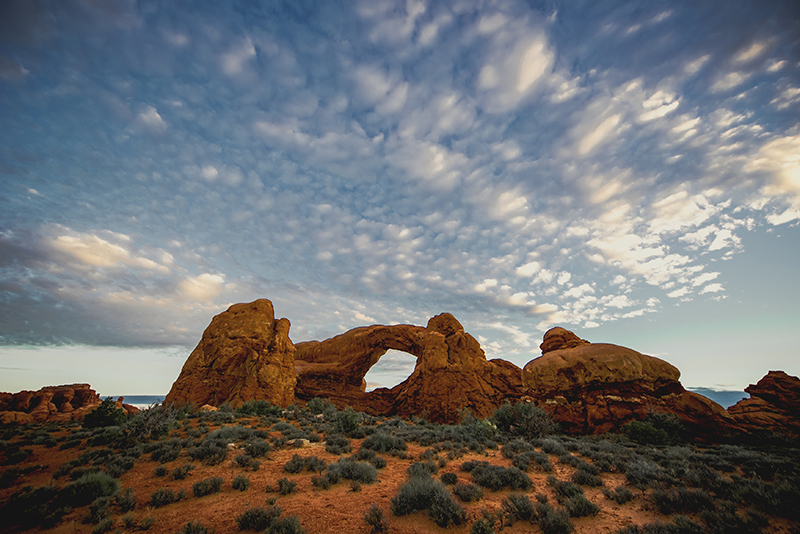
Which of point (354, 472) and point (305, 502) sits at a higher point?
point (354, 472)

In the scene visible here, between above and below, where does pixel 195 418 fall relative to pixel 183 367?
below

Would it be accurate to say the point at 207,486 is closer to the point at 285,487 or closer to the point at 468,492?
the point at 285,487

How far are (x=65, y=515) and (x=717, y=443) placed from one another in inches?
1034

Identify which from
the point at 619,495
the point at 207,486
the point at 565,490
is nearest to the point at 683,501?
the point at 619,495

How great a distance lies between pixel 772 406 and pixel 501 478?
2176cm

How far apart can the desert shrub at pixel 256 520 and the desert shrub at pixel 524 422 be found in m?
13.2

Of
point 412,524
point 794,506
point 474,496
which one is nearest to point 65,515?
point 412,524

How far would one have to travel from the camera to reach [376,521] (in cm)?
593

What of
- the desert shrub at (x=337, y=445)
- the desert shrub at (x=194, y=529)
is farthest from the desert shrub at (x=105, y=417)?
the desert shrub at (x=194, y=529)

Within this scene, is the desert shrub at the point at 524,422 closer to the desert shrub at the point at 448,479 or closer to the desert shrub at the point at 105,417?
the desert shrub at the point at 448,479

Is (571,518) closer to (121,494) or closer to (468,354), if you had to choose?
(121,494)

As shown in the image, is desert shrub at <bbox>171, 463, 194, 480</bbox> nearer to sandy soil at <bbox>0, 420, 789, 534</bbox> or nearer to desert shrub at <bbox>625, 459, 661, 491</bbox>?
sandy soil at <bbox>0, 420, 789, 534</bbox>

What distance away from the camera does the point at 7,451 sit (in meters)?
10.4

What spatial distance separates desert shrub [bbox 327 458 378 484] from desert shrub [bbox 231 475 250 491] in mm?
2181
